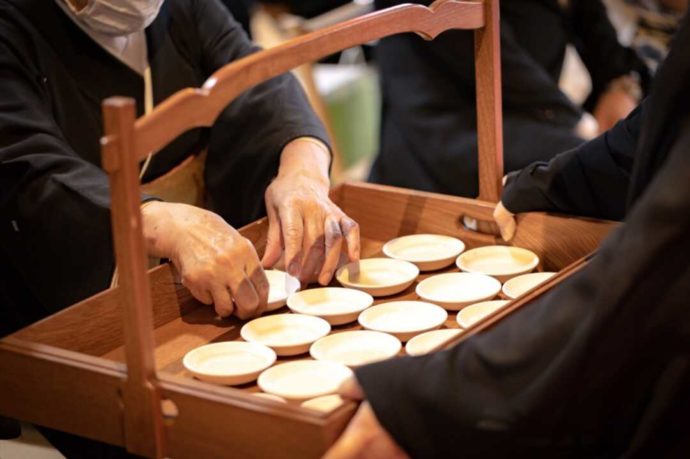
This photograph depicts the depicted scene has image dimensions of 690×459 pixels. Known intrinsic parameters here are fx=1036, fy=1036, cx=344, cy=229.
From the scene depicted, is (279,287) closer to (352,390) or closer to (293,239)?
(293,239)

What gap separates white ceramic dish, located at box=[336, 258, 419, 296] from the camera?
146 cm

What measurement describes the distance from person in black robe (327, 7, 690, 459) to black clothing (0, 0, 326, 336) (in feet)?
2.04

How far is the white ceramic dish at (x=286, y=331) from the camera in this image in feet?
4.20

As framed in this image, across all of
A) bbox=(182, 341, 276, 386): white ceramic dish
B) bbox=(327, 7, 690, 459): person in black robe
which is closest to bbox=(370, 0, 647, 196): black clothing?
bbox=(182, 341, 276, 386): white ceramic dish

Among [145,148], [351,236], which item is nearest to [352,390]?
[145,148]

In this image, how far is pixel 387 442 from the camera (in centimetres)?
96

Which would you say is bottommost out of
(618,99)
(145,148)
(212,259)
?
(618,99)

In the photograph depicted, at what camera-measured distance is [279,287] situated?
1.46 metres

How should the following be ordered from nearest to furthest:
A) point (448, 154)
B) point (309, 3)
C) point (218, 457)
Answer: point (218, 457), point (448, 154), point (309, 3)

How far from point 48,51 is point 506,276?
0.76 meters

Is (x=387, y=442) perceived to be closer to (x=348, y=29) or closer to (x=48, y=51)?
(x=348, y=29)

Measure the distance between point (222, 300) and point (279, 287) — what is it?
0.13 meters

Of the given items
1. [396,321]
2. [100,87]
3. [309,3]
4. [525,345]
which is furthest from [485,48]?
[309,3]

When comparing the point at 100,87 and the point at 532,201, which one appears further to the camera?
the point at 100,87
